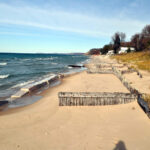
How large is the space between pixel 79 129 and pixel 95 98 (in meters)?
2.82

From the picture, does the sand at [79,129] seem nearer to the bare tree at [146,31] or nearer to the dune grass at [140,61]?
the dune grass at [140,61]

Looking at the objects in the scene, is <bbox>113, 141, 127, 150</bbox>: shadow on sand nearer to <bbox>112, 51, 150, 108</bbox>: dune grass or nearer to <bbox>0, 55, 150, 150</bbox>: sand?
<bbox>0, 55, 150, 150</bbox>: sand

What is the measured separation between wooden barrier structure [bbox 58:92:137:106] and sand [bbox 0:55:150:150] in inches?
12.3

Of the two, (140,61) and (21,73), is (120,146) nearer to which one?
(21,73)

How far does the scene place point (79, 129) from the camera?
5.78 meters

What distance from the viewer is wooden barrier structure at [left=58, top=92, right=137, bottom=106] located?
26.6 ft

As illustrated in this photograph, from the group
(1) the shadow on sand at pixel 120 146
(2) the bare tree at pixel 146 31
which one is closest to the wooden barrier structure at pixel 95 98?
(1) the shadow on sand at pixel 120 146

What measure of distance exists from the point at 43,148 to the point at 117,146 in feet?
9.42

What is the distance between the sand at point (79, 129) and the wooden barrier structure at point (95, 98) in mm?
312

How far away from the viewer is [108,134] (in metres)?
5.36

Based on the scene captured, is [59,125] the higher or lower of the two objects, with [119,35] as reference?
lower

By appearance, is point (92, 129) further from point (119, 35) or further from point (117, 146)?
point (119, 35)

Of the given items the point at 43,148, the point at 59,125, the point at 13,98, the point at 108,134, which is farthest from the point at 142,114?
the point at 13,98

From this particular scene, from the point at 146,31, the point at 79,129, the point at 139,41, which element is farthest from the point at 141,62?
the point at 146,31
